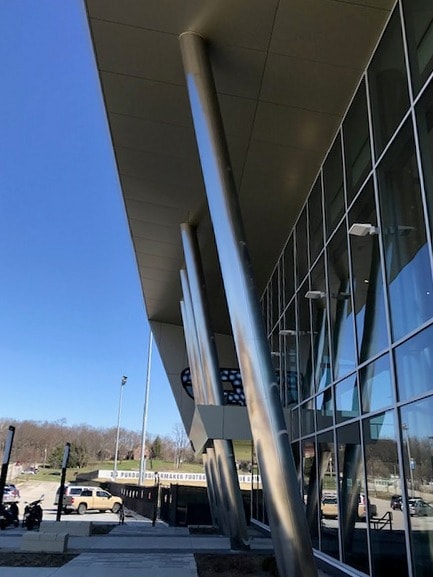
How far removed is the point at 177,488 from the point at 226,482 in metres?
→ 10.4

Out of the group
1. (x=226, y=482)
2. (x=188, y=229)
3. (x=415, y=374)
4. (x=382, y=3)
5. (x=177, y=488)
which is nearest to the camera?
(x=415, y=374)

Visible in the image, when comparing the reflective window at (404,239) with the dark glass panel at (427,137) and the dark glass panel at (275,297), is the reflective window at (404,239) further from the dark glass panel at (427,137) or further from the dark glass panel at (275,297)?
the dark glass panel at (275,297)

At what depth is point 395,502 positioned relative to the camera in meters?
8.04

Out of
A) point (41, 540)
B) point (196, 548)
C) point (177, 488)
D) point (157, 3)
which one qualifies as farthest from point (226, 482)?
point (157, 3)

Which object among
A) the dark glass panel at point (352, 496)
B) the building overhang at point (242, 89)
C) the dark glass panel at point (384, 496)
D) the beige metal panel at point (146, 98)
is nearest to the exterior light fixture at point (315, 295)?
the building overhang at point (242, 89)

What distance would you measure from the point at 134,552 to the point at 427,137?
11830 millimetres

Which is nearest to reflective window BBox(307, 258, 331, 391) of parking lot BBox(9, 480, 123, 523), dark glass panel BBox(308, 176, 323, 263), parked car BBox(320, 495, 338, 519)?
dark glass panel BBox(308, 176, 323, 263)

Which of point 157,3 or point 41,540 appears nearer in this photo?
point 157,3

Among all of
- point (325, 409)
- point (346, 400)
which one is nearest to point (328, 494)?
point (325, 409)

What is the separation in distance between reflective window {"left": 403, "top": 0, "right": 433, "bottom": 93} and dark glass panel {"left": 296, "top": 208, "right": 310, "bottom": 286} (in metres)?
7.26

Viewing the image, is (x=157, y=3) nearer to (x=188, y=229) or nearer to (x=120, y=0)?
(x=120, y=0)

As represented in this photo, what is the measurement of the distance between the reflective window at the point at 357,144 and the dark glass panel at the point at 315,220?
238 centimetres

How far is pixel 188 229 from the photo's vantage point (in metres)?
18.3

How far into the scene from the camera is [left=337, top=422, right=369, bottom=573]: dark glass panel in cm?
952
